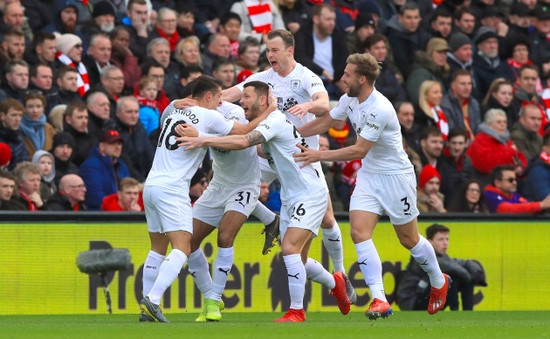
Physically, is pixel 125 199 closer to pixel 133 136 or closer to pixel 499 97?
pixel 133 136

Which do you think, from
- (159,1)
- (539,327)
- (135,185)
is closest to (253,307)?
(135,185)

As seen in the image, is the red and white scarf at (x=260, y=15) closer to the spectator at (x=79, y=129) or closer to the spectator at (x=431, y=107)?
the spectator at (x=431, y=107)

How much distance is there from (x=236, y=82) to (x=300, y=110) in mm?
5600

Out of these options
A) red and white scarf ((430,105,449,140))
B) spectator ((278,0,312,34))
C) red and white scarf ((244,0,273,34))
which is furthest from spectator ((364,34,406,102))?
red and white scarf ((244,0,273,34))

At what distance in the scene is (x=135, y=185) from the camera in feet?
50.4

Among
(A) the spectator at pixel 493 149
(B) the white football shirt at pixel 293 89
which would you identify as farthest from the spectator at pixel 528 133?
(B) the white football shirt at pixel 293 89

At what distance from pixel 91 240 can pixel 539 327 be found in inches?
225

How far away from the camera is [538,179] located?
701 inches

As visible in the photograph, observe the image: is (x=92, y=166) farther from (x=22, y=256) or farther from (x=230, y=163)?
(x=230, y=163)

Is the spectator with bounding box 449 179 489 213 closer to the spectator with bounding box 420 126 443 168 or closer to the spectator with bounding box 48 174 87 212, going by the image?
the spectator with bounding box 420 126 443 168

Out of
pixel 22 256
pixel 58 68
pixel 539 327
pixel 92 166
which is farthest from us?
pixel 58 68

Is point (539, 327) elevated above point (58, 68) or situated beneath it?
situated beneath

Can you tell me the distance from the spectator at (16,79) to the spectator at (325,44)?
483 cm

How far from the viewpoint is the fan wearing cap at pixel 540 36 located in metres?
22.9
